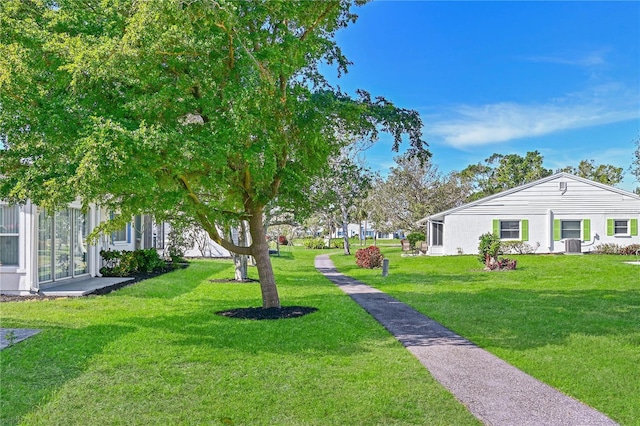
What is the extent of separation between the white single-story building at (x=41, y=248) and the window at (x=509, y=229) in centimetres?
2194

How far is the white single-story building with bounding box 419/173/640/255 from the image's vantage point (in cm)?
2911

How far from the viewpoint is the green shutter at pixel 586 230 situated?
95.6 ft

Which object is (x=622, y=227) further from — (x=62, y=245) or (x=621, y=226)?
(x=62, y=245)

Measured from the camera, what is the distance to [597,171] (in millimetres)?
59594

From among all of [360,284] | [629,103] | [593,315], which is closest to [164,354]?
[593,315]

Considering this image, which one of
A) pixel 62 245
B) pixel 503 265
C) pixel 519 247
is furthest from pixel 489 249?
pixel 62 245

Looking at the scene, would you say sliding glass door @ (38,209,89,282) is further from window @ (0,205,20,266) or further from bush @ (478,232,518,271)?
bush @ (478,232,518,271)

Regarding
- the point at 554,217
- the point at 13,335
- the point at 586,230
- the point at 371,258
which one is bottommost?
the point at 13,335

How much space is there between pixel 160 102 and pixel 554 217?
27.0 meters

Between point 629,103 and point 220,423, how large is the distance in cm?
1880

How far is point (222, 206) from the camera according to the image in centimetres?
988

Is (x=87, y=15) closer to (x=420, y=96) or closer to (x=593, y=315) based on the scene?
(x=593, y=315)

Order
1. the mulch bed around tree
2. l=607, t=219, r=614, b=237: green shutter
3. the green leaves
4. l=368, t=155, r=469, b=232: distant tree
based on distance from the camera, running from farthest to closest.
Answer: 1. l=368, t=155, r=469, b=232: distant tree
2. l=607, t=219, r=614, b=237: green shutter
3. the mulch bed around tree
4. the green leaves

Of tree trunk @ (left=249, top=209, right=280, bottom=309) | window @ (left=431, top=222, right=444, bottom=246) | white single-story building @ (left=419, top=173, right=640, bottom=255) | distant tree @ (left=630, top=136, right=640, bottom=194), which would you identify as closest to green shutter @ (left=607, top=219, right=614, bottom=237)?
white single-story building @ (left=419, top=173, right=640, bottom=255)
